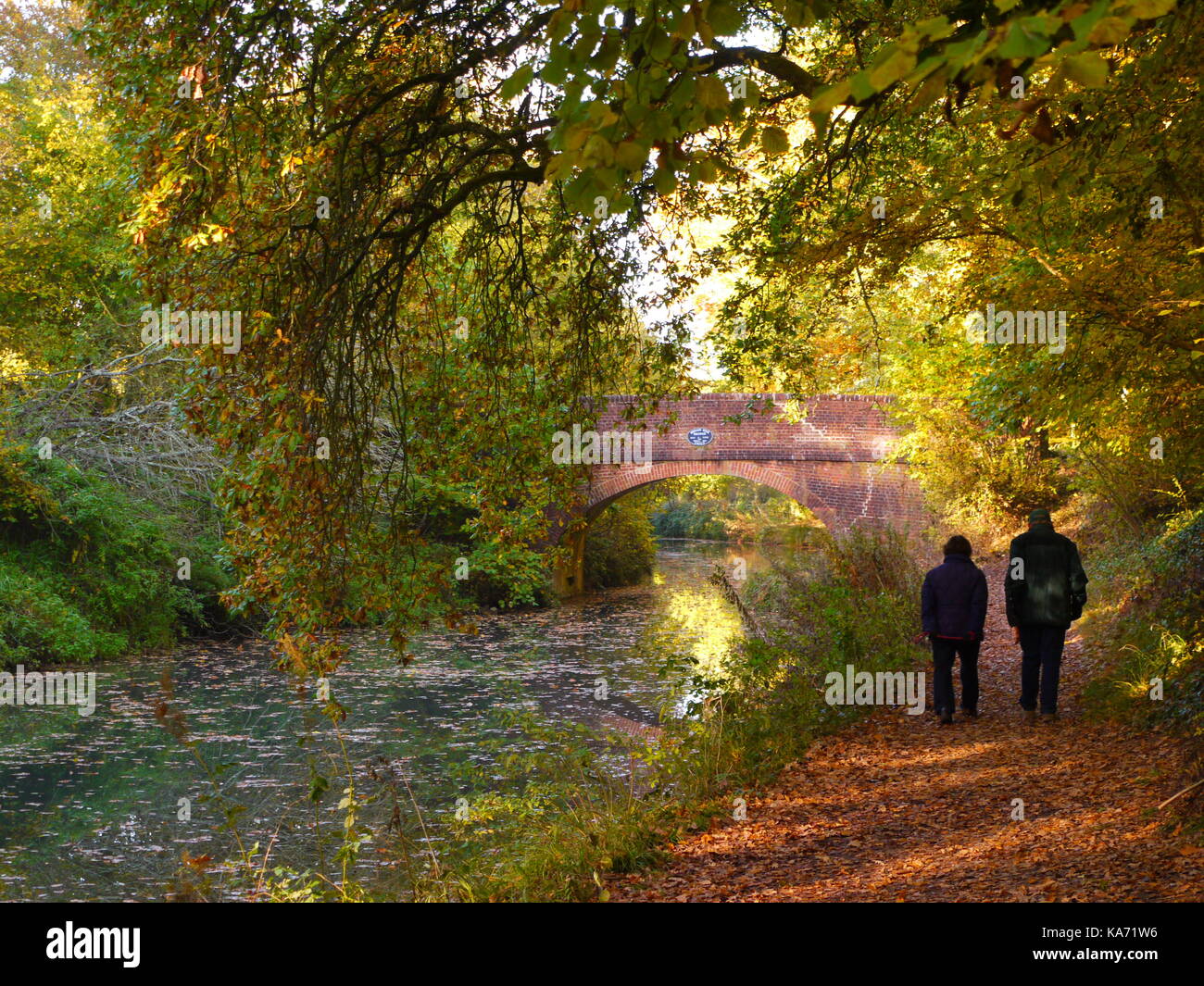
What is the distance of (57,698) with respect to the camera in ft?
46.3

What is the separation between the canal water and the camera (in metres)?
8.49

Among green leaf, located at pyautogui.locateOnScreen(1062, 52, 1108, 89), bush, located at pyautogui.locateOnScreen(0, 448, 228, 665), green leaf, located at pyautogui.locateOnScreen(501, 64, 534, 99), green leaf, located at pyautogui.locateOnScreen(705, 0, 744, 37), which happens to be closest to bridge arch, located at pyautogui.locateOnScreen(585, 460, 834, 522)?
bush, located at pyautogui.locateOnScreen(0, 448, 228, 665)

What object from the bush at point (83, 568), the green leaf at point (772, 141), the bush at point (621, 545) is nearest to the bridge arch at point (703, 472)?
the bush at point (621, 545)

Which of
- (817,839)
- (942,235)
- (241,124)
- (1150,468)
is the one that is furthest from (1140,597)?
(241,124)

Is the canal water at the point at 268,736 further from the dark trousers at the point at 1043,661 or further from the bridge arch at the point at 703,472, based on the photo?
the bridge arch at the point at 703,472

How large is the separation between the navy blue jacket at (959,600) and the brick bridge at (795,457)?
47.1 ft

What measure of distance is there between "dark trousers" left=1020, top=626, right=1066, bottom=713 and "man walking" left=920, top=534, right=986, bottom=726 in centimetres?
34

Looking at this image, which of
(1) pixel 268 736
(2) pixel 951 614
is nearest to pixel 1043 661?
(2) pixel 951 614

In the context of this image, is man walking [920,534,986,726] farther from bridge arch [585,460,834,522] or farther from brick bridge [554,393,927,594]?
bridge arch [585,460,834,522]

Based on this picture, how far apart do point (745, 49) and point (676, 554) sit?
33.2 m

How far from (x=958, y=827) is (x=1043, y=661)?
2.78m

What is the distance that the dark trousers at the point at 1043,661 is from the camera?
8.09 m

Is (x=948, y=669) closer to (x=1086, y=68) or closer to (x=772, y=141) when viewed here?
(x=772, y=141)

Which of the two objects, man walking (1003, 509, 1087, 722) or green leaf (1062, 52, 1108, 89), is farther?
man walking (1003, 509, 1087, 722)
